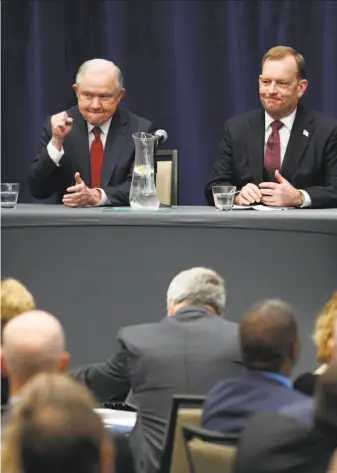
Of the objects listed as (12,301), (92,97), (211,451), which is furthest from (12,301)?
(92,97)

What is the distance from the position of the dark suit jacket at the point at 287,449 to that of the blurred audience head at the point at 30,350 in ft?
1.57

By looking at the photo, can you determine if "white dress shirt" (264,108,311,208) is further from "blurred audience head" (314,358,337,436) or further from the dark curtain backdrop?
"blurred audience head" (314,358,337,436)

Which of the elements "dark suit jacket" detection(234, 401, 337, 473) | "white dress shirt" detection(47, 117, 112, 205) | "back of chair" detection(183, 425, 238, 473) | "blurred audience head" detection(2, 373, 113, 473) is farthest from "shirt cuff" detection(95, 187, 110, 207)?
"blurred audience head" detection(2, 373, 113, 473)

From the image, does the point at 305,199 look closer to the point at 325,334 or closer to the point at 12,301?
the point at 325,334

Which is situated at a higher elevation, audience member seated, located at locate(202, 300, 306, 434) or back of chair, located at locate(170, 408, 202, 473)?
audience member seated, located at locate(202, 300, 306, 434)

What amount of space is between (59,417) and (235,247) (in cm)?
209

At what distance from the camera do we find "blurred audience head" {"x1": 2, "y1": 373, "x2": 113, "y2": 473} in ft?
5.36

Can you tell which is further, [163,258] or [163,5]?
[163,5]

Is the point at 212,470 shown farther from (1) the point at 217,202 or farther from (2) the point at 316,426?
(1) the point at 217,202

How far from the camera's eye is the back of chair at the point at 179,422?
2418 mm

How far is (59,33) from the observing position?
18.5 ft

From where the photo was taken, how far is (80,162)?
4320 mm

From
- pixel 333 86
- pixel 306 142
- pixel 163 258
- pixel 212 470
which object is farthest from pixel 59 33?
pixel 212 470

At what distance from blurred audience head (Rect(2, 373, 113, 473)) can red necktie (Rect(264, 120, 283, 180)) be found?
265 centimetres
